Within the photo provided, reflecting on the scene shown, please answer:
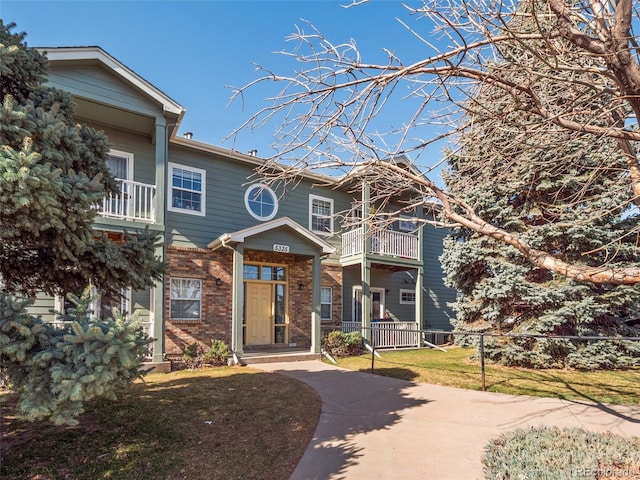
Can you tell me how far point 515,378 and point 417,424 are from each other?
14.9 ft

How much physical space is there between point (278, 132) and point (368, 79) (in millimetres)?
1003

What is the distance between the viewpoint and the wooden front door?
1200 cm

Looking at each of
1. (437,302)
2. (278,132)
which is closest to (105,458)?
(278,132)

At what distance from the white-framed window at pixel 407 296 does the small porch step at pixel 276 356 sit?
20.2 ft

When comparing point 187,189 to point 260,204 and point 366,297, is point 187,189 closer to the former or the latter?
point 260,204

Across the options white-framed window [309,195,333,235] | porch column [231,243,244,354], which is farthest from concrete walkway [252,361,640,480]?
white-framed window [309,195,333,235]

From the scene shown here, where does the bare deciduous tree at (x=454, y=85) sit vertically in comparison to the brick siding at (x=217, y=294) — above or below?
above

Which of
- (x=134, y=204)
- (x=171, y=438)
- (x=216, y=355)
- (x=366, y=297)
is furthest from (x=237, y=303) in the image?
(x=171, y=438)

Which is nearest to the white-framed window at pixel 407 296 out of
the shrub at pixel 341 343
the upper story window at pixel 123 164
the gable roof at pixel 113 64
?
the shrub at pixel 341 343

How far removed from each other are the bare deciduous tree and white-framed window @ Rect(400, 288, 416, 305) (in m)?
12.2

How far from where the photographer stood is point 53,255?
430 cm

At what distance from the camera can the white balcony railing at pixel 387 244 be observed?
44.5ft

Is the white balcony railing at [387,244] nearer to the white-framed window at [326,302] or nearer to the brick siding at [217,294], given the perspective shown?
the white-framed window at [326,302]

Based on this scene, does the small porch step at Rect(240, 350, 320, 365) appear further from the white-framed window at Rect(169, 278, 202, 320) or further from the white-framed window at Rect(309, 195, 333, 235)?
the white-framed window at Rect(309, 195, 333, 235)
